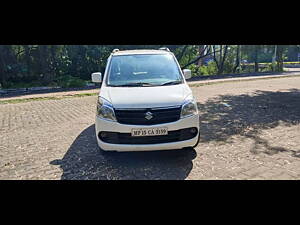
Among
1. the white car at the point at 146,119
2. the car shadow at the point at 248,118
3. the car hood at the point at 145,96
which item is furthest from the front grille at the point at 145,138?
the car shadow at the point at 248,118

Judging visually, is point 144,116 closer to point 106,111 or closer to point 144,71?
point 106,111

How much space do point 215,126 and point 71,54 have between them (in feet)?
55.4

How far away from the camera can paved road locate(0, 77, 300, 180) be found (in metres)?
3.65

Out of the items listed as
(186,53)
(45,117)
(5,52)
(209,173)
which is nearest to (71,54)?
(5,52)

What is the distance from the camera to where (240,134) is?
17.4 feet

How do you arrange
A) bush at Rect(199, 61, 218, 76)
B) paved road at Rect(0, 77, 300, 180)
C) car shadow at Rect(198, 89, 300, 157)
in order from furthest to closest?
bush at Rect(199, 61, 218, 76) → car shadow at Rect(198, 89, 300, 157) → paved road at Rect(0, 77, 300, 180)

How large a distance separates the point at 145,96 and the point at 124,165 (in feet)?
3.93

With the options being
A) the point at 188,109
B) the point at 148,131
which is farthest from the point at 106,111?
the point at 188,109

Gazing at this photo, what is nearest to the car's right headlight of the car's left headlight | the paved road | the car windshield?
the car windshield

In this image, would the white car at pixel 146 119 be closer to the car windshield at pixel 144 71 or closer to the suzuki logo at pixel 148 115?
the suzuki logo at pixel 148 115

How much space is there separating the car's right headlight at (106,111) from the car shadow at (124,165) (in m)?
0.73

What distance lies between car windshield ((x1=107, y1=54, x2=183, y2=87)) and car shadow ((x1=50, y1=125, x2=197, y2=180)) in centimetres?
130

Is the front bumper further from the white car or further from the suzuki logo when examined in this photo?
the suzuki logo
